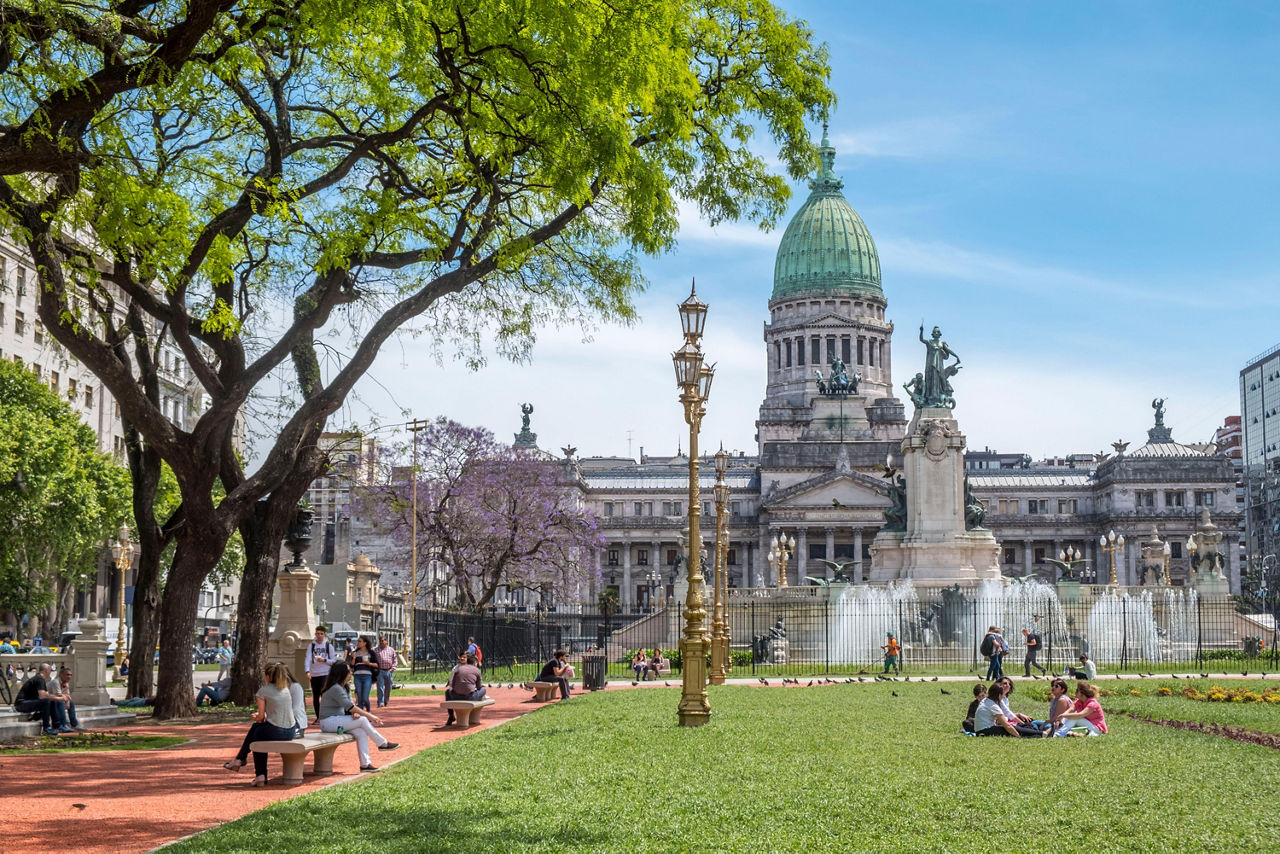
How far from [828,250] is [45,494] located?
318ft

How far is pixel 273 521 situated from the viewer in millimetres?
24828

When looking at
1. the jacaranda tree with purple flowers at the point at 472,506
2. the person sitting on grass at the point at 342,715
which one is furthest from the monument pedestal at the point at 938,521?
the person sitting on grass at the point at 342,715

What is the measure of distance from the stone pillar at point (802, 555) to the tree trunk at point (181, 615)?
308 feet

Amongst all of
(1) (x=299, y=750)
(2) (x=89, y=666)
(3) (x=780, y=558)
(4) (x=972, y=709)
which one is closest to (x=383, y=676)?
(2) (x=89, y=666)

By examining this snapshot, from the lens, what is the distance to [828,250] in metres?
134

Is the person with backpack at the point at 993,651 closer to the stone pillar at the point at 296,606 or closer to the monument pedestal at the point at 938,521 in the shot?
the stone pillar at the point at 296,606

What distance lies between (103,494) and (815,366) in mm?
89889

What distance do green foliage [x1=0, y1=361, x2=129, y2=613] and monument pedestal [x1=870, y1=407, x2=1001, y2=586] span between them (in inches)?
1159

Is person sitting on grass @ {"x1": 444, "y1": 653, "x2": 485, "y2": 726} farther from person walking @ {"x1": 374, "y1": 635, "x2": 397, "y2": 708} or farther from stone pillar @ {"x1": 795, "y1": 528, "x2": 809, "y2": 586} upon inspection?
stone pillar @ {"x1": 795, "y1": 528, "x2": 809, "y2": 586}

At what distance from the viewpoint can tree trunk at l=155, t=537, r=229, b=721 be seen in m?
22.9

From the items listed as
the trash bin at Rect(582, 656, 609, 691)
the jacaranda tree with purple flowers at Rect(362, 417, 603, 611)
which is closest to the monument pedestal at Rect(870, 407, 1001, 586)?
the jacaranda tree with purple flowers at Rect(362, 417, 603, 611)

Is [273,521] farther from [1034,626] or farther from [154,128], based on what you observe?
[1034,626]

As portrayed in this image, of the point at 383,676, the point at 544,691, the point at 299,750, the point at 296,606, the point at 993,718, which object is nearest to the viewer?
the point at 299,750

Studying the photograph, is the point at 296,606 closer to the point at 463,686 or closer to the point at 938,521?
the point at 463,686
